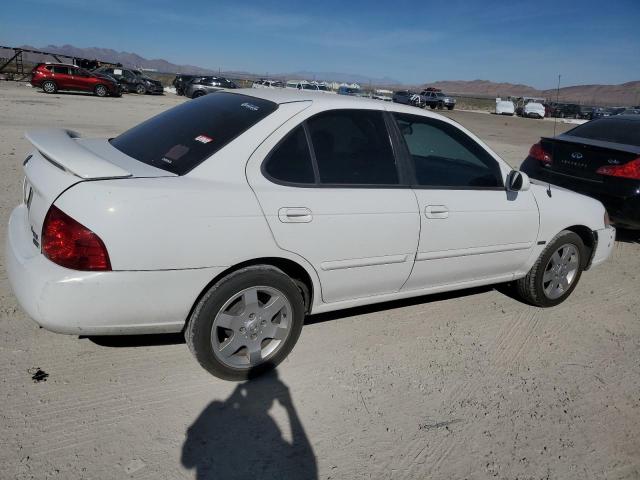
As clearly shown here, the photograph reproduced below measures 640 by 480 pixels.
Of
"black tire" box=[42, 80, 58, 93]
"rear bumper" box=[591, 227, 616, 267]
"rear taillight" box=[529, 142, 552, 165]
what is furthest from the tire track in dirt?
"black tire" box=[42, 80, 58, 93]

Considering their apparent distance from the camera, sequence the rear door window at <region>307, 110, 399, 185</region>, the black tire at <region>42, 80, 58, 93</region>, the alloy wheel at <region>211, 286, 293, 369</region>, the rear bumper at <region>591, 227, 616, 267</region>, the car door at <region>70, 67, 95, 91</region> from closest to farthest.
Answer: the alloy wheel at <region>211, 286, 293, 369</region> < the rear door window at <region>307, 110, 399, 185</region> < the rear bumper at <region>591, 227, 616, 267</region> < the black tire at <region>42, 80, 58, 93</region> < the car door at <region>70, 67, 95, 91</region>

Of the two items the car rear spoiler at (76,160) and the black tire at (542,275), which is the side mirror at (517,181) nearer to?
the black tire at (542,275)

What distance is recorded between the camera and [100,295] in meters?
2.48

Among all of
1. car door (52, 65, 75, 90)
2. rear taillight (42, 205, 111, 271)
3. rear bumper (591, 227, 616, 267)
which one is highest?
car door (52, 65, 75, 90)

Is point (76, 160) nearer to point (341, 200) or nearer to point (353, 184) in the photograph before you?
point (341, 200)

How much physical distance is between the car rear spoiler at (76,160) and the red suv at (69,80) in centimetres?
2666

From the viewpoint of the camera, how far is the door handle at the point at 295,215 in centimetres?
286

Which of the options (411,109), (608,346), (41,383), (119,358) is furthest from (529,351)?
(41,383)

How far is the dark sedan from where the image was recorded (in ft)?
19.5

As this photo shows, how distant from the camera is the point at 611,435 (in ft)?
9.43

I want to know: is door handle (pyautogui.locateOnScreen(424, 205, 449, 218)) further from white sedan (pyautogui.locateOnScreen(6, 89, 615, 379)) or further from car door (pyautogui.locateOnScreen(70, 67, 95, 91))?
car door (pyautogui.locateOnScreen(70, 67, 95, 91))

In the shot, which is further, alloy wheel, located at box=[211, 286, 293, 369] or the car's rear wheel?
the car's rear wheel

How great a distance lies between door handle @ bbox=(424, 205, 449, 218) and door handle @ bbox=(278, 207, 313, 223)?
91cm

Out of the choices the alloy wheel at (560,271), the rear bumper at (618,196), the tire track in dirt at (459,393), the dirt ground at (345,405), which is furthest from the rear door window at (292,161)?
the rear bumper at (618,196)
